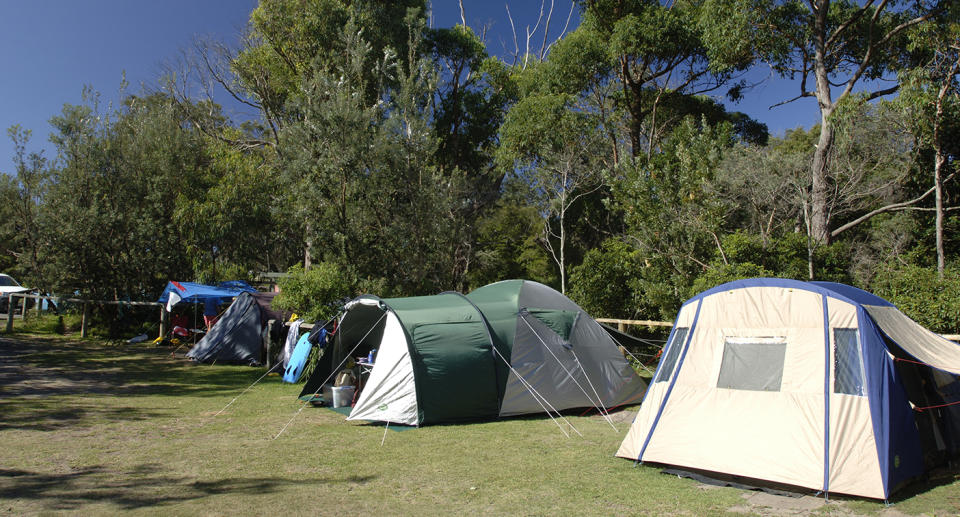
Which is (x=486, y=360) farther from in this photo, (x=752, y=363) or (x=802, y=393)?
(x=802, y=393)

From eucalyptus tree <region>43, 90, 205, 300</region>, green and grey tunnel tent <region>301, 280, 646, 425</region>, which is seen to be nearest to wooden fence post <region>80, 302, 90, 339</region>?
eucalyptus tree <region>43, 90, 205, 300</region>

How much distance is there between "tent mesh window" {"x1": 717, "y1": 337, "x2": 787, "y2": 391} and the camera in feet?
18.6

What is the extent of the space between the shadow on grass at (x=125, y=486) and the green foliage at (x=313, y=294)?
24.4 feet

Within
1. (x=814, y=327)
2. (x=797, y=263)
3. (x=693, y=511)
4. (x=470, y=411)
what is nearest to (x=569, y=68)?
(x=797, y=263)

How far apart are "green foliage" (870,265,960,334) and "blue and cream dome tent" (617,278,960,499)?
16.8 feet

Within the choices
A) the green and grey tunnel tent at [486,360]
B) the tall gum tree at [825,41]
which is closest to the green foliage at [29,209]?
the green and grey tunnel tent at [486,360]

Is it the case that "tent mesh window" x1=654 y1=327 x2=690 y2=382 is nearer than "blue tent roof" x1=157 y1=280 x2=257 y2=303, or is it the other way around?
"tent mesh window" x1=654 y1=327 x2=690 y2=382

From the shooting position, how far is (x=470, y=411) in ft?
27.4

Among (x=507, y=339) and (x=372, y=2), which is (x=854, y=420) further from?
(x=372, y=2)

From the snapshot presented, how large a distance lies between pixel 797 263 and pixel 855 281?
3093 millimetres

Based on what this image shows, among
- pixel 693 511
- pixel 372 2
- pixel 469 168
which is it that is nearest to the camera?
pixel 693 511

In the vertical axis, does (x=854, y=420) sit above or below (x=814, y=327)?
below

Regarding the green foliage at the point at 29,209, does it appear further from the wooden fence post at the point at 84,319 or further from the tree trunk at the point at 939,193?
the tree trunk at the point at 939,193

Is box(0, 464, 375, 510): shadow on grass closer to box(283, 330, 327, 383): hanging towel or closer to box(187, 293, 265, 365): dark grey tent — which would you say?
box(283, 330, 327, 383): hanging towel
